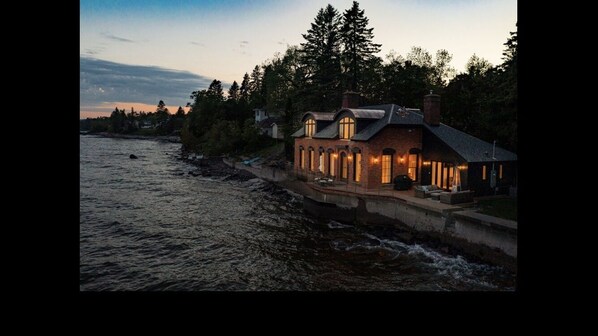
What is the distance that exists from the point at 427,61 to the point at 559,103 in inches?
2543

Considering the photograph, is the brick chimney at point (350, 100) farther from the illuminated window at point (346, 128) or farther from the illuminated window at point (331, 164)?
the illuminated window at point (331, 164)

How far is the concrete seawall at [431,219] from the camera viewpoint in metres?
18.3

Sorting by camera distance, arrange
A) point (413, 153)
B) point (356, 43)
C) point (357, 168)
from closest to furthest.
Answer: point (413, 153) → point (357, 168) → point (356, 43)

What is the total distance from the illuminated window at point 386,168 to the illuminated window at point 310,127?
30.0ft

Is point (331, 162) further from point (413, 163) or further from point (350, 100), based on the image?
point (413, 163)

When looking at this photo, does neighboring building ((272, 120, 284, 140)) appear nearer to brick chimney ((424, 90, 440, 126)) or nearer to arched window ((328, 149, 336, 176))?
arched window ((328, 149, 336, 176))

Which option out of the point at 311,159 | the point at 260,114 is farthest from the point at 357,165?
the point at 260,114

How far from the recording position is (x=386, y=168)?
29.8m

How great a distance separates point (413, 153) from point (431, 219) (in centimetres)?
913

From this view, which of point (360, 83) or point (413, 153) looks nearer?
point (413, 153)

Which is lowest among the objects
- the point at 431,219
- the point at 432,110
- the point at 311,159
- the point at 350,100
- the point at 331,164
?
the point at 431,219

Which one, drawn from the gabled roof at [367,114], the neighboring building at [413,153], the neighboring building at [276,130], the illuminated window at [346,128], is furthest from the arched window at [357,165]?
the neighboring building at [276,130]
